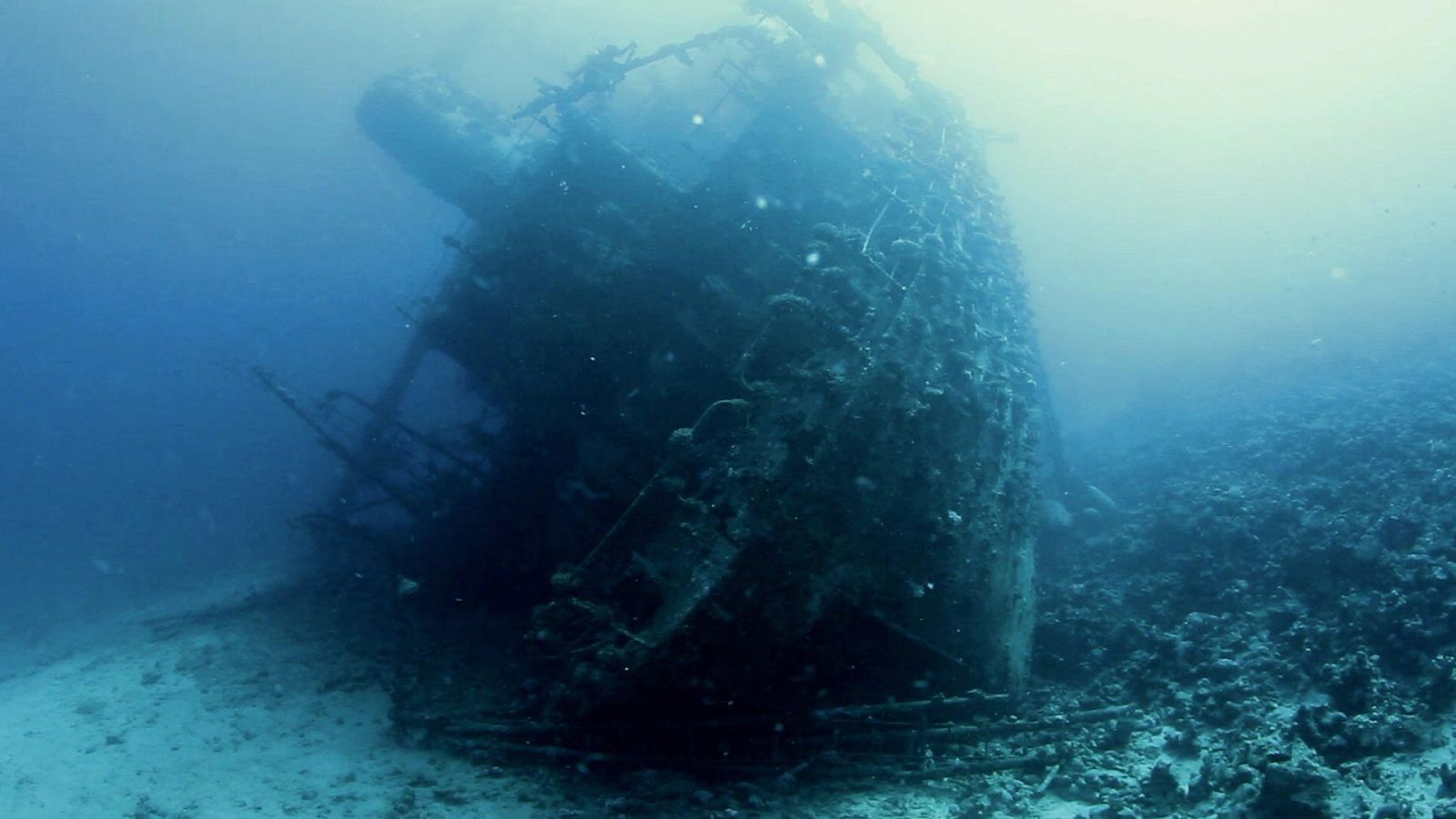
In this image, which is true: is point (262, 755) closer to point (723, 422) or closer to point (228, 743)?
point (228, 743)

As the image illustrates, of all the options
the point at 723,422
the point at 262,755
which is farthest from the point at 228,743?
the point at 723,422

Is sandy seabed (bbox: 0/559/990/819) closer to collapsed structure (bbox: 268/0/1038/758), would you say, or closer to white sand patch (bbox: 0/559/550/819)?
white sand patch (bbox: 0/559/550/819)

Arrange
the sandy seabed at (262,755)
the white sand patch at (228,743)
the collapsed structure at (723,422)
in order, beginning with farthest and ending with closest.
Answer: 1. the white sand patch at (228,743)
2. the collapsed structure at (723,422)
3. the sandy seabed at (262,755)

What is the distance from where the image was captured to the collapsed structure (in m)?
5.48

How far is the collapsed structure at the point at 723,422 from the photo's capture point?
18.0ft

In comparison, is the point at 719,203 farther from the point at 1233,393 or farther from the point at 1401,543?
the point at 1233,393

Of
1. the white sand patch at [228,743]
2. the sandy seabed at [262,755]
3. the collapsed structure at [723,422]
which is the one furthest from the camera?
the white sand patch at [228,743]

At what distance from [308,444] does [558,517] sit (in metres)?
40.9

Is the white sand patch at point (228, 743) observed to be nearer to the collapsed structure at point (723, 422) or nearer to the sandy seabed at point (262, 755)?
the sandy seabed at point (262, 755)

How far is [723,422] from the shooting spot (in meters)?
6.29

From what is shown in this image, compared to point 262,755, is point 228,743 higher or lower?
lower

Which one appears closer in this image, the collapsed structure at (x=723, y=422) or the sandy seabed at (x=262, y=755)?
the sandy seabed at (x=262, y=755)

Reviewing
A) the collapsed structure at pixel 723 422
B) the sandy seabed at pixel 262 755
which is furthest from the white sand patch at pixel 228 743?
the collapsed structure at pixel 723 422

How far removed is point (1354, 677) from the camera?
523 cm
